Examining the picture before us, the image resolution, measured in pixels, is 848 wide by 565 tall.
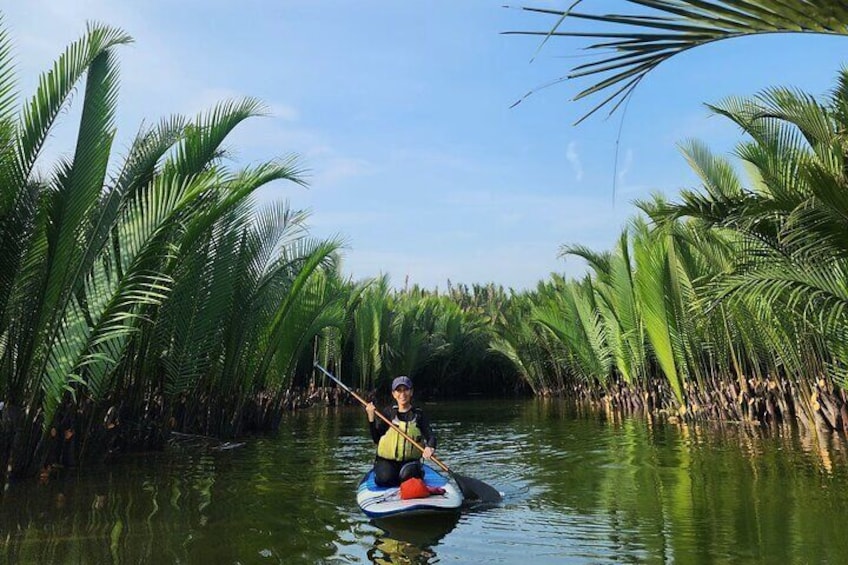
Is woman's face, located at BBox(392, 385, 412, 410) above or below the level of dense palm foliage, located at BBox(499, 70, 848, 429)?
below

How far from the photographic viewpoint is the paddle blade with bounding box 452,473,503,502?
6.88m

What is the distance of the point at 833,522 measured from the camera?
217 inches

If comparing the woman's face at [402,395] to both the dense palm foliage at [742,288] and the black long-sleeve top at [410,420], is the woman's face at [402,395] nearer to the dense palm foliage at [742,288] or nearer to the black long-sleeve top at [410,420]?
the black long-sleeve top at [410,420]

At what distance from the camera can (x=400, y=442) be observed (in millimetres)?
7062

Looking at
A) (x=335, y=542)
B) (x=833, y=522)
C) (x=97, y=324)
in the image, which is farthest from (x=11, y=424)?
(x=833, y=522)

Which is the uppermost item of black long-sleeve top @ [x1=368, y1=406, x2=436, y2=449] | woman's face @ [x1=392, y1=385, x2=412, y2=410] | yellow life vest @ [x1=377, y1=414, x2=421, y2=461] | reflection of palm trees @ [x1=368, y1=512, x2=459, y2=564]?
woman's face @ [x1=392, y1=385, x2=412, y2=410]

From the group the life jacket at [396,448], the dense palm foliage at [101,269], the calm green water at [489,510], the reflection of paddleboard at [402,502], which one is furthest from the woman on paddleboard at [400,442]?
the dense palm foliage at [101,269]

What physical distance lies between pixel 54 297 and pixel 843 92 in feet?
26.4

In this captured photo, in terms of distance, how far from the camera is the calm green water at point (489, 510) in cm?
511

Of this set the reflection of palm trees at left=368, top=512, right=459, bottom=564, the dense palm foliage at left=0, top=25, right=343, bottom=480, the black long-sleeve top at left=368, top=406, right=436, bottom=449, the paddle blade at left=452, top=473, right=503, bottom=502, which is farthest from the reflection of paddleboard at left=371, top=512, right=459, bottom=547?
the dense palm foliage at left=0, top=25, right=343, bottom=480

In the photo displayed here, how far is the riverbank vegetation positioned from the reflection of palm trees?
311 cm

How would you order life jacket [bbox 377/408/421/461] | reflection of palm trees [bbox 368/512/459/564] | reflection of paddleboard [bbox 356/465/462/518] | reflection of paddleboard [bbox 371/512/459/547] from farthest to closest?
life jacket [bbox 377/408/421/461], reflection of paddleboard [bbox 356/465/462/518], reflection of paddleboard [bbox 371/512/459/547], reflection of palm trees [bbox 368/512/459/564]

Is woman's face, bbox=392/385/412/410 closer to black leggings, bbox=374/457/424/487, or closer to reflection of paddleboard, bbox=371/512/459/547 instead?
black leggings, bbox=374/457/424/487

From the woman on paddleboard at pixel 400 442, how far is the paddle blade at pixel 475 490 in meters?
0.40
